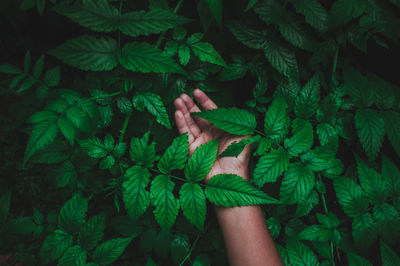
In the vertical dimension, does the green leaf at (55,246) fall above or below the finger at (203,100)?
below

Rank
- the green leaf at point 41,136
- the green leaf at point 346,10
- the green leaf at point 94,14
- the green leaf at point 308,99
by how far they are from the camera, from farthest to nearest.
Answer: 1. the green leaf at point 308,99
2. the green leaf at point 346,10
3. the green leaf at point 94,14
4. the green leaf at point 41,136

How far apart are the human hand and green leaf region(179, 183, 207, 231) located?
0.92ft

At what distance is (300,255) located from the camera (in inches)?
49.6

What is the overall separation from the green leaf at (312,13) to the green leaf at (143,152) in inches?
38.5

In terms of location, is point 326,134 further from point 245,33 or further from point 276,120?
point 245,33

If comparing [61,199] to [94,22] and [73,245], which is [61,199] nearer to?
[73,245]

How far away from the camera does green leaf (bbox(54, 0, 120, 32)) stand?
1.06 meters

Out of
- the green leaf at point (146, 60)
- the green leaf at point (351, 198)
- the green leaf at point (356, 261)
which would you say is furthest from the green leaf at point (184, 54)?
the green leaf at point (356, 261)

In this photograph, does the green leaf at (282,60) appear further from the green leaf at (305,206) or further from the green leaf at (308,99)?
the green leaf at (305,206)

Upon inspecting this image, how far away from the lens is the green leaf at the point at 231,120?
1.18 metres

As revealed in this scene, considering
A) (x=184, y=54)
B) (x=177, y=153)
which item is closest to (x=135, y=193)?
(x=177, y=153)

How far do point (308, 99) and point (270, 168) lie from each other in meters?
0.43

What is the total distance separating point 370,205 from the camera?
139 cm

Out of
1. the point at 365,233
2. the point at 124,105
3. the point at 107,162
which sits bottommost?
the point at 365,233
